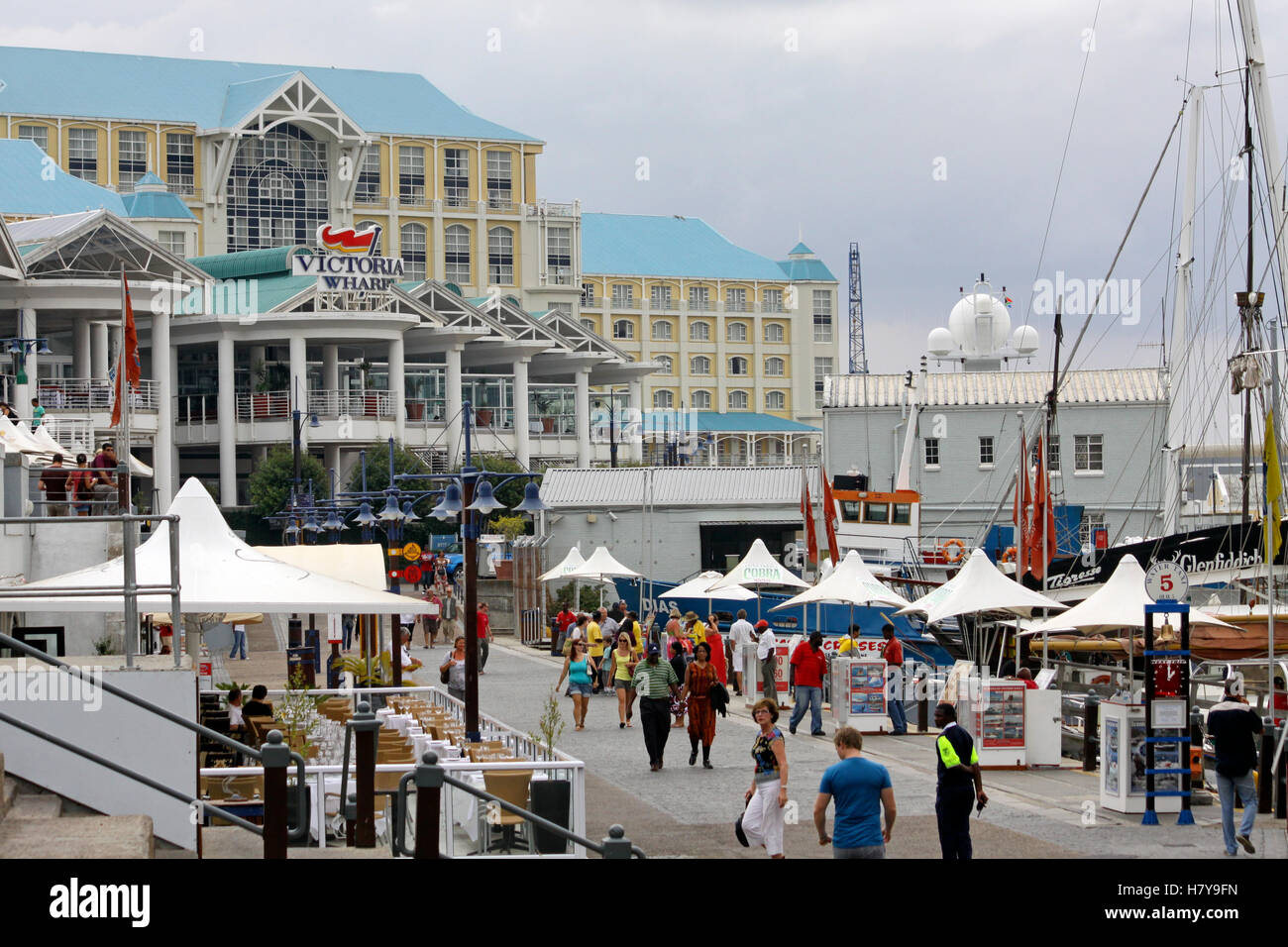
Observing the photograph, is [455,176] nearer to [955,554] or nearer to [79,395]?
[79,395]

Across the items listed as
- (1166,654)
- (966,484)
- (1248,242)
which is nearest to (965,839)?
(1166,654)

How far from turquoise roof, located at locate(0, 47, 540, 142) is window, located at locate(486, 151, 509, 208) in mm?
1447

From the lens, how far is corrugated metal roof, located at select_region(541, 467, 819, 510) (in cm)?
5800

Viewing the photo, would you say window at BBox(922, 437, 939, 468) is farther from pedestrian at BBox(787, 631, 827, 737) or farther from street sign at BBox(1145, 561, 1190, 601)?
street sign at BBox(1145, 561, 1190, 601)

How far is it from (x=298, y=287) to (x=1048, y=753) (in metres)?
65.7

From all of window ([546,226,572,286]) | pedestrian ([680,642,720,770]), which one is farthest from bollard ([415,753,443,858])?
window ([546,226,572,286])

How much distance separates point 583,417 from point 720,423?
3160 cm

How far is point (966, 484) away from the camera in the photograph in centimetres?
6038

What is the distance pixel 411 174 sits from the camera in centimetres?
11075

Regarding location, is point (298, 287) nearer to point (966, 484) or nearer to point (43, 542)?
point (966, 484)

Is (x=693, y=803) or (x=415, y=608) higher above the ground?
(x=415, y=608)

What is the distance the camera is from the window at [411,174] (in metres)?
110

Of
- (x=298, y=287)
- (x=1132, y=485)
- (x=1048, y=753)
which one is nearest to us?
(x=1048, y=753)
